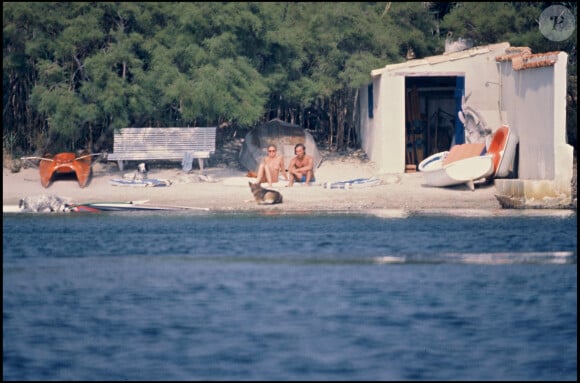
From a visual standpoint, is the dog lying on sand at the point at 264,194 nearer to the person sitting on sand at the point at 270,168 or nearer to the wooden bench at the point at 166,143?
the person sitting on sand at the point at 270,168

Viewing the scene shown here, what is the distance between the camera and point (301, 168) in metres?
22.3

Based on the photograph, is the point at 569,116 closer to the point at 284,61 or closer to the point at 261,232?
the point at 284,61

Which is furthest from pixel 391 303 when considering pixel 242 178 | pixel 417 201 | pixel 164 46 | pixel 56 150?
pixel 56 150

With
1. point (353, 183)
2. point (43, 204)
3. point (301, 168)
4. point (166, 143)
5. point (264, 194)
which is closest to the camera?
point (43, 204)

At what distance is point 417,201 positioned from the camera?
21031 mm

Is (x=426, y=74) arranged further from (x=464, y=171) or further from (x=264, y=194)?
(x=264, y=194)

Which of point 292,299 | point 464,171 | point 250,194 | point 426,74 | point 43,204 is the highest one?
point 426,74

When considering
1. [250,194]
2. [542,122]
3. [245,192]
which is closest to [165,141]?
[245,192]

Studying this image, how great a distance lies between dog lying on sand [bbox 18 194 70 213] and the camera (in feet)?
67.8

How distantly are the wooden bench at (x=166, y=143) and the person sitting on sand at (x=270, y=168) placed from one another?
6.26 feet

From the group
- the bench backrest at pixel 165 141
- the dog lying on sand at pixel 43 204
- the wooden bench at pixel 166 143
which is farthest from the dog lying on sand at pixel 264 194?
the dog lying on sand at pixel 43 204

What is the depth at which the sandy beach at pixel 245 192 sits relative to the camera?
2091 cm

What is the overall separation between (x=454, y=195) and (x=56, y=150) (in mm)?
8970

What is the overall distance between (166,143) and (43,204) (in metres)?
4.02
